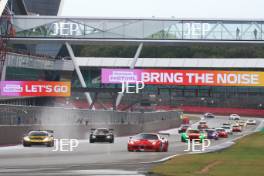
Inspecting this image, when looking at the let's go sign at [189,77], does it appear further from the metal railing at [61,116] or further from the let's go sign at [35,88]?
the let's go sign at [35,88]

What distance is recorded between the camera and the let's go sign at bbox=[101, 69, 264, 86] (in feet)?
241

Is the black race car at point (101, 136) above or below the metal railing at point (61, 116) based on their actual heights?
below

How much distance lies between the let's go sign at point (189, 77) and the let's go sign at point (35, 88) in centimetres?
586

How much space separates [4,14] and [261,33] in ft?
92.8

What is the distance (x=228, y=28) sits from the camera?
82.8 metres

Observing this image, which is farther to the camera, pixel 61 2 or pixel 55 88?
pixel 61 2

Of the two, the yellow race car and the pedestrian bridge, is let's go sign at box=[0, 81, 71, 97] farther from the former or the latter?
the yellow race car

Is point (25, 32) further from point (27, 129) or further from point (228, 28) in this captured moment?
point (27, 129)

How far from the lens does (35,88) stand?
79188 mm

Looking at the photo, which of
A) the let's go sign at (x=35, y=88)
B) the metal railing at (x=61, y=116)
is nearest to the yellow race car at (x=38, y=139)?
the metal railing at (x=61, y=116)

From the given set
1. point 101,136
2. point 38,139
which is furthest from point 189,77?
point 38,139

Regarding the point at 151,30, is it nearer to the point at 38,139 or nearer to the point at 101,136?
the point at 101,136

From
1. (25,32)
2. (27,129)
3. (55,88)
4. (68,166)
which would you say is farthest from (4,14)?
(68,166)

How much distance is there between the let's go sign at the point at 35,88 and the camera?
7651cm
